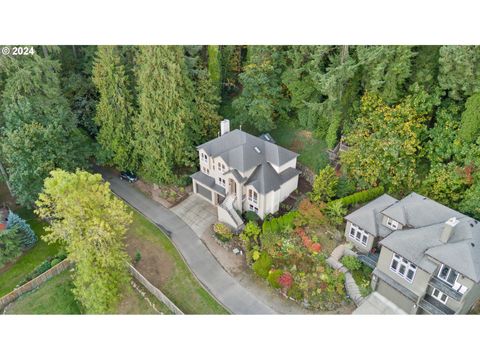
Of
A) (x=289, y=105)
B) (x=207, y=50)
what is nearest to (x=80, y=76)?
(x=207, y=50)

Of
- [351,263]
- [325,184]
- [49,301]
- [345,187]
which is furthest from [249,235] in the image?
[49,301]

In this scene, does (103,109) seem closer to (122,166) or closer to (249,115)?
(122,166)

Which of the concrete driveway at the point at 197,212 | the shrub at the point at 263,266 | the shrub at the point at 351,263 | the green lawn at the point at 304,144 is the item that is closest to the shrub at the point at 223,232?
the concrete driveway at the point at 197,212

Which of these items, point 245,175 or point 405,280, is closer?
→ point 405,280

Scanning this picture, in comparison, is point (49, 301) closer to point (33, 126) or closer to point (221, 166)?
point (33, 126)

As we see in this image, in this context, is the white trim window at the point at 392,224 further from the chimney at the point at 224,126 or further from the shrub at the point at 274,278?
the chimney at the point at 224,126
